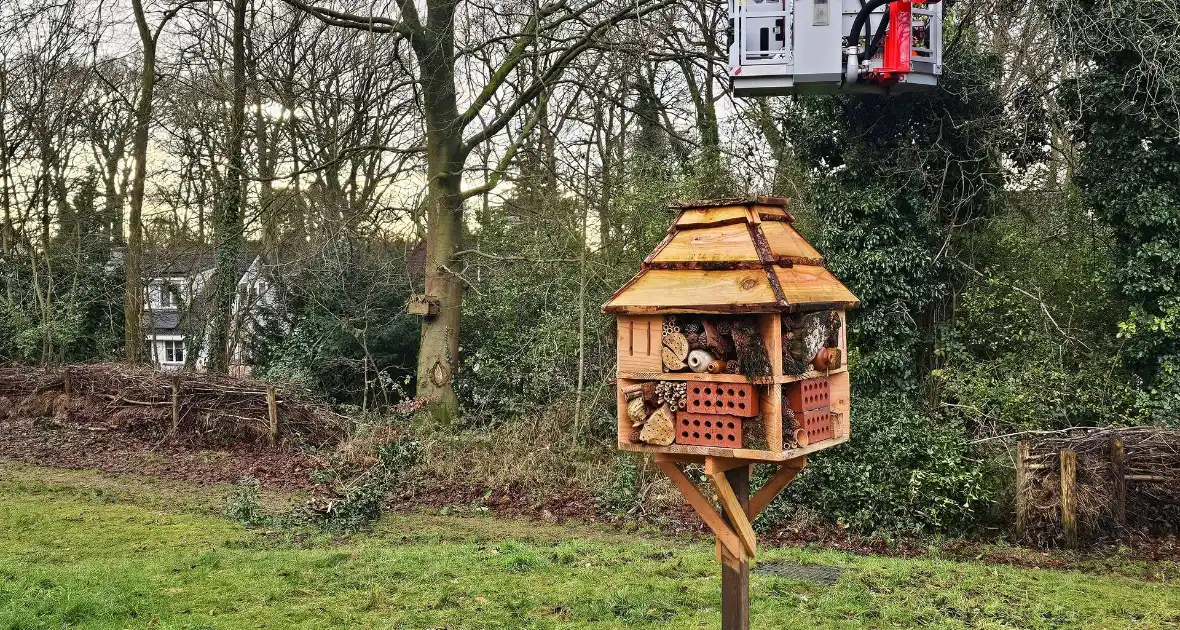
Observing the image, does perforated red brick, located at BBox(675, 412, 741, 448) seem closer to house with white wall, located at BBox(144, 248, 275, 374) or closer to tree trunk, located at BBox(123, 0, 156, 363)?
house with white wall, located at BBox(144, 248, 275, 374)

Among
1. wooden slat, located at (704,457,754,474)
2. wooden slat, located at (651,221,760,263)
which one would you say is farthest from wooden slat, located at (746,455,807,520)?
wooden slat, located at (651,221,760,263)

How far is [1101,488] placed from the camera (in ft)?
28.7

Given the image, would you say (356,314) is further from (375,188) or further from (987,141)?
(987,141)

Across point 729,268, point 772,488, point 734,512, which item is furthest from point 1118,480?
point 729,268

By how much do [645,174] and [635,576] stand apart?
6200mm

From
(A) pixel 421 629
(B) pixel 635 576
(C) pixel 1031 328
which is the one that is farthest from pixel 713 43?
(A) pixel 421 629

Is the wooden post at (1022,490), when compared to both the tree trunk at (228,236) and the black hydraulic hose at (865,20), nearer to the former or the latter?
the black hydraulic hose at (865,20)

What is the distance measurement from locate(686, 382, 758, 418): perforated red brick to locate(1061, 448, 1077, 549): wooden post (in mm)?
5791

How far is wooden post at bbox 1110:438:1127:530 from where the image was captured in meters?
8.66

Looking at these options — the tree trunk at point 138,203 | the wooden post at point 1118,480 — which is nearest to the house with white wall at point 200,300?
the tree trunk at point 138,203

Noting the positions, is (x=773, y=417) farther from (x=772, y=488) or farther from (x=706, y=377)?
(x=772, y=488)

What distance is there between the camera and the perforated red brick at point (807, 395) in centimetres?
439

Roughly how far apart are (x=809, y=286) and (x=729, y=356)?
57 cm

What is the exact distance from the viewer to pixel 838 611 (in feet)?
21.7
